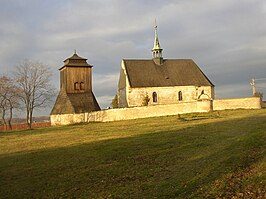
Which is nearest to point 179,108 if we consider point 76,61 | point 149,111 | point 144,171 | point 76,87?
point 149,111

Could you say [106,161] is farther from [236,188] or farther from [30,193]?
[236,188]

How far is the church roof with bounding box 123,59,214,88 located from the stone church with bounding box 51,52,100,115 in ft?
20.3

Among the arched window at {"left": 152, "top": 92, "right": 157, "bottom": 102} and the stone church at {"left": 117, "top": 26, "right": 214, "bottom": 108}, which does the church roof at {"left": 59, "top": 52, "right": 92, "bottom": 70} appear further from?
the arched window at {"left": 152, "top": 92, "right": 157, "bottom": 102}

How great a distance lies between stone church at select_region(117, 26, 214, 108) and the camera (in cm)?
4709

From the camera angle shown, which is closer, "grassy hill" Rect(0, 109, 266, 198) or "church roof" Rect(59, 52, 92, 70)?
"grassy hill" Rect(0, 109, 266, 198)

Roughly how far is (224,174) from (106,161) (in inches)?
204

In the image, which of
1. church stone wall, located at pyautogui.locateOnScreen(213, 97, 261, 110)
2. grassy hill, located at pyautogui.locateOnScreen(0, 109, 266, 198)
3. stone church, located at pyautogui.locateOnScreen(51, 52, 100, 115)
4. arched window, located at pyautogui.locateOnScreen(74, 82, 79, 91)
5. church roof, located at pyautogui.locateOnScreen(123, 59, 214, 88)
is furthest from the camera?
arched window, located at pyautogui.locateOnScreen(74, 82, 79, 91)

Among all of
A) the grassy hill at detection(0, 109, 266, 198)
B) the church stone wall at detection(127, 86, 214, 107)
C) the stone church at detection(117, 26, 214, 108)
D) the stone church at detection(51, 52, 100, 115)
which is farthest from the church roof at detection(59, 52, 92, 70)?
the grassy hill at detection(0, 109, 266, 198)

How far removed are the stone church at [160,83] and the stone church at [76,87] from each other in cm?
508

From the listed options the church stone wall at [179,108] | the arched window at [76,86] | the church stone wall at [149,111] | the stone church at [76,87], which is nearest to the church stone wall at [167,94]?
the stone church at [76,87]

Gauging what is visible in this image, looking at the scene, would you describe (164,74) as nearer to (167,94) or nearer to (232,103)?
(167,94)

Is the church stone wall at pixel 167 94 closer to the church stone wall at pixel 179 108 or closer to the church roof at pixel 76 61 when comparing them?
the church stone wall at pixel 179 108

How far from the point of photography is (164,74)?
50.1 meters

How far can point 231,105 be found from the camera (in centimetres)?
3841
